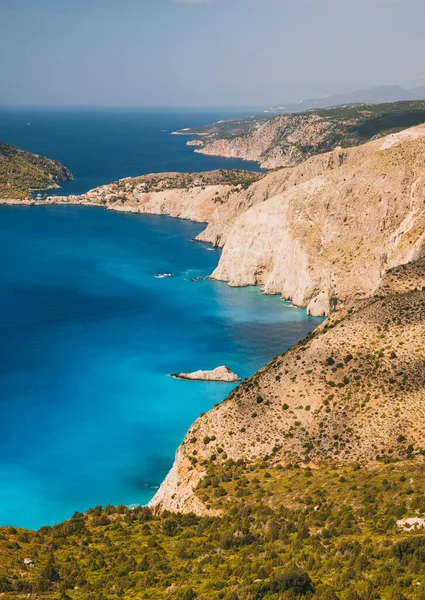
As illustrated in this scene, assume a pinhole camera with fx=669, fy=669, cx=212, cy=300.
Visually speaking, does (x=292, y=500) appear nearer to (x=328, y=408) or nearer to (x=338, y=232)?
(x=328, y=408)

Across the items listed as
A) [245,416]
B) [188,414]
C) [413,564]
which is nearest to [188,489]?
[245,416]

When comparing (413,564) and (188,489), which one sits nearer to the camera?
(413,564)

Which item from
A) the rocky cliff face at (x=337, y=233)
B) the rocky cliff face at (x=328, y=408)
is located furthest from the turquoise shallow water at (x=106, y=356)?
the rocky cliff face at (x=328, y=408)

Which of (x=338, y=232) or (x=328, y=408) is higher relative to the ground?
(x=338, y=232)

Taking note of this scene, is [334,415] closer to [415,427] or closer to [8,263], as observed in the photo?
[415,427]

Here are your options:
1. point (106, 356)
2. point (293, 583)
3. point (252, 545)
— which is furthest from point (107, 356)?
point (293, 583)
